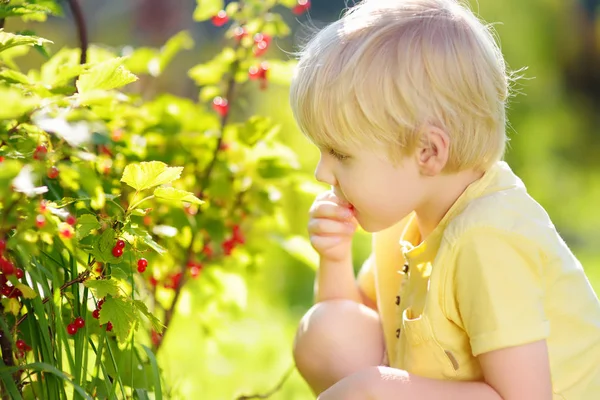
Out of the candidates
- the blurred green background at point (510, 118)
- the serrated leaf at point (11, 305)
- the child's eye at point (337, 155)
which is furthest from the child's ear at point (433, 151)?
the blurred green background at point (510, 118)

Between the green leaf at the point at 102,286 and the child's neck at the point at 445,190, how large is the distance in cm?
62

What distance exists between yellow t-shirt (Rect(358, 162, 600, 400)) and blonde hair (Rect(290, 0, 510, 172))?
0.43 feet

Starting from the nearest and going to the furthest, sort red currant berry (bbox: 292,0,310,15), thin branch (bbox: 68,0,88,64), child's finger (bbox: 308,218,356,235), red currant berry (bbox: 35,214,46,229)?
red currant berry (bbox: 35,214,46,229), thin branch (bbox: 68,0,88,64), child's finger (bbox: 308,218,356,235), red currant berry (bbox: 292,0,310,15)

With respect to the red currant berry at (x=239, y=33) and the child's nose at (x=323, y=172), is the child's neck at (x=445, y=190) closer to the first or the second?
the child's nose at (x=323, y=172)

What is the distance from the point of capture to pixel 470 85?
4.50ft

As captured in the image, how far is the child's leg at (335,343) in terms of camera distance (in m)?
1.56

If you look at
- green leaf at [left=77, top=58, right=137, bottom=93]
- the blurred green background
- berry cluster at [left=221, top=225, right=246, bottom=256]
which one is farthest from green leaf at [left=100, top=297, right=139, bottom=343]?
the blurred green background

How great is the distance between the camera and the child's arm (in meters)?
1.25

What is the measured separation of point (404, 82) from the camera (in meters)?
1.34

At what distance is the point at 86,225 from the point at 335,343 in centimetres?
65

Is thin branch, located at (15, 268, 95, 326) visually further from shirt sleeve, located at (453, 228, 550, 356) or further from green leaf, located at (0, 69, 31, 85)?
shirt sleeve, located at (453, 228, 550, 356)

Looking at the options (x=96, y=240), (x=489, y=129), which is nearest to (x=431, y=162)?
(x=489, y=129)

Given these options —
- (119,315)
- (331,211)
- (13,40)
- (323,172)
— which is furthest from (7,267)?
(331,211)

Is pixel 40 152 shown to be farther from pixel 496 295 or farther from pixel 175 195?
pixel 496 295
